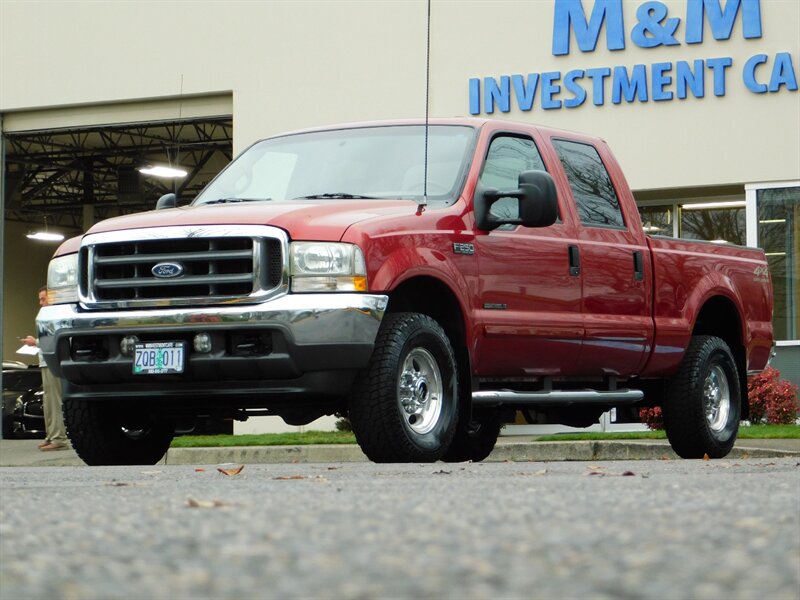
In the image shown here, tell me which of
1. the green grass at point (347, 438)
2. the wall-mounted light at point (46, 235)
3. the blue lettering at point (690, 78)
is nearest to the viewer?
the green grass at point (347, 438)

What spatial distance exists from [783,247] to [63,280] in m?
11.8

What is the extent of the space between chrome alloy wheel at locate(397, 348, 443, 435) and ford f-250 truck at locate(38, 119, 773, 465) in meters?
0.01

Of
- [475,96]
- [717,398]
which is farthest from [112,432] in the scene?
[475,96]

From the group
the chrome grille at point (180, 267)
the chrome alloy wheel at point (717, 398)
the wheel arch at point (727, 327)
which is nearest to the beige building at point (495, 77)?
the wheel arch at point (727, 327)

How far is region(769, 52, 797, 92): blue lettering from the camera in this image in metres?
17.6

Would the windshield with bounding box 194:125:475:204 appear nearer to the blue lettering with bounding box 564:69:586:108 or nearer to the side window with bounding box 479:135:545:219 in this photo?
the side window with bounding box 479:135:545:219

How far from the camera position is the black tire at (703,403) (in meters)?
9.90

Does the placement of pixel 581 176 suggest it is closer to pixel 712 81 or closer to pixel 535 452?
pixel 535 452

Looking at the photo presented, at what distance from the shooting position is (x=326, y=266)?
7.41 metres

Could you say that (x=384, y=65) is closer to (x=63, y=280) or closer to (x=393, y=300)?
(x=63, y=280)

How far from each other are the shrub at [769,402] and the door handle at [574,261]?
7729mm

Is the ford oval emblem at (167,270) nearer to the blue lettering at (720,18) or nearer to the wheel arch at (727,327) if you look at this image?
the wheel arch at (727,327)

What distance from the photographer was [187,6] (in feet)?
69.0

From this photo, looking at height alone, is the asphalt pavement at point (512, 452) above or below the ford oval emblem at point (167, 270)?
below
